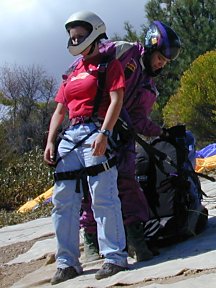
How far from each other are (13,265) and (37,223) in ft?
7.18

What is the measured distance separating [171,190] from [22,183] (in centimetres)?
769

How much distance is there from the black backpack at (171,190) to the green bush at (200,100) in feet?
56.4

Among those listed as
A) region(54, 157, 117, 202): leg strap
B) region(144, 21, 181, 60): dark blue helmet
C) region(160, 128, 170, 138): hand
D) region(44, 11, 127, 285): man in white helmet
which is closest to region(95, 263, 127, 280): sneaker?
region(44, 11, 127, 285): man in white helmet

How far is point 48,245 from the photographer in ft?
19.0

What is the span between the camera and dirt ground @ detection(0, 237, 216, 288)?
146 inches

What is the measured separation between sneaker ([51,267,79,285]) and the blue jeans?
0.09 ft

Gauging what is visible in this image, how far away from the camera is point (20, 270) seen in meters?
5.20

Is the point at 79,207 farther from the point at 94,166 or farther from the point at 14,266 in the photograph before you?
the point at 14,266

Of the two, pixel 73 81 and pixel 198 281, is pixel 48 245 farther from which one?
pixel 198 281

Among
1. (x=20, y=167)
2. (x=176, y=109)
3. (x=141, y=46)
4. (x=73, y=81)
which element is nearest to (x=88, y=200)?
(x=73, y=81)

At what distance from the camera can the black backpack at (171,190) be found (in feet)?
15.0

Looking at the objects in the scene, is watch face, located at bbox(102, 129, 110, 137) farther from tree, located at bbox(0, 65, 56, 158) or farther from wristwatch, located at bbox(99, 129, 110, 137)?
tree, located at bbox(0, 65, 56, 158)

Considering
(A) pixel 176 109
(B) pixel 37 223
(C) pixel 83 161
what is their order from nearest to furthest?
(C) pixel 83 161
(B) pixel 37 223
(A) pixel 176 109

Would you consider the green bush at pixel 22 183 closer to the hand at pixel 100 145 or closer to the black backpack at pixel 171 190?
the black backpack at pixel 171 190
